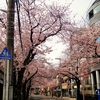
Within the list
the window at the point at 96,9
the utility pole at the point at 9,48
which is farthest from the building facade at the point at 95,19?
the utility pole at the point at 9,48

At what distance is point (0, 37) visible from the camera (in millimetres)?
16000

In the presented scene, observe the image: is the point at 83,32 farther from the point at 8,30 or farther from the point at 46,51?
the point at 8,30

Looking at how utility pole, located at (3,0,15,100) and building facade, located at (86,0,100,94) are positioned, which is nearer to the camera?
utility pole, located at (3,0,15,100)

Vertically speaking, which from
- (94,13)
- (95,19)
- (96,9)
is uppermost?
(96,9)

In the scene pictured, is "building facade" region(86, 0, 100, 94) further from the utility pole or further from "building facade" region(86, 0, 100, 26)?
the utility pole

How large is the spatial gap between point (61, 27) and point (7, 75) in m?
8.26

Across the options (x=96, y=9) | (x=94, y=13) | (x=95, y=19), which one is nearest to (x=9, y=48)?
(x=95, y=19)

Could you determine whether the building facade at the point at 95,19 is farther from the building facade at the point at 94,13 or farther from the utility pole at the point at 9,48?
the utility pole at the point at 9,48

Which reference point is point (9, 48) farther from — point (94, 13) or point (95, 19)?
point (94, 13)

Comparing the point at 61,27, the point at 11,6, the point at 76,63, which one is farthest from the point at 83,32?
the point at 11,6

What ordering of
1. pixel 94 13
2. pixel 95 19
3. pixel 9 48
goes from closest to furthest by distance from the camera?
1. pixel 9 48
2. pixel 95 19
3. pixel 94 13

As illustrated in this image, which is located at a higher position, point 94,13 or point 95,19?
point 94,13

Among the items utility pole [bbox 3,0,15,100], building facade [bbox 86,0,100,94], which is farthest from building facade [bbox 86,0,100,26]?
utility pole [bbox 3,0,15,100]

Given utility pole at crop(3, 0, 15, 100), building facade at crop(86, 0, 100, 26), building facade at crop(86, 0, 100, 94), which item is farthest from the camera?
building facade at crop(86, 0, 100, 26)
